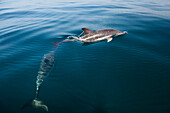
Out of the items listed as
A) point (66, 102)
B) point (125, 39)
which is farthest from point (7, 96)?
point (125, 39)

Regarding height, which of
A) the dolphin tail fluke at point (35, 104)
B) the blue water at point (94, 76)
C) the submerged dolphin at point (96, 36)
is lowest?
the dolphin tail fluke at point (35, 104)

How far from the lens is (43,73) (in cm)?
475

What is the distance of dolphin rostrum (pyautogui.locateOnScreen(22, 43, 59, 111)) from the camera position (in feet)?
11.8

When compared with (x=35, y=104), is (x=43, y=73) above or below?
above

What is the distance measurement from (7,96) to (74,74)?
8.07 feet

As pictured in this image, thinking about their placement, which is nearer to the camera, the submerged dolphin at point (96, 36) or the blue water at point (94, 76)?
the blue water at point (94, 76)

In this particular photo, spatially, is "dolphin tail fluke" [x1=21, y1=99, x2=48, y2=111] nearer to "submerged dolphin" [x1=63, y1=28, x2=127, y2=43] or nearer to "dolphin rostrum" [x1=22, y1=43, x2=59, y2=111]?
"dolphin rostrum" [x1=22, y1=43, x2=59, y2=111]

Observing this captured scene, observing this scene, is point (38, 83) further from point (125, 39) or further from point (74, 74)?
point (125, 39)

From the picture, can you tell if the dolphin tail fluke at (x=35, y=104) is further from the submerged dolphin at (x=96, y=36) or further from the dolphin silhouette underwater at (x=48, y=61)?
the submerged dolphin at (x=96, y=36)

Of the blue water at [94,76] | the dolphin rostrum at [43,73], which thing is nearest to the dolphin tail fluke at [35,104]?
the dolphin rostrum at [43,73]

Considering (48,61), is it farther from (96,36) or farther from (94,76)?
(96,36)

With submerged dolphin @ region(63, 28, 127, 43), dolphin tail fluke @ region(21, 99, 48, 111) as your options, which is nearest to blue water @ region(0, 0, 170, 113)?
dolphin tail fluke @ region(21, 99, 48, 111)

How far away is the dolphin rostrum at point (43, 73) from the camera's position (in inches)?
141

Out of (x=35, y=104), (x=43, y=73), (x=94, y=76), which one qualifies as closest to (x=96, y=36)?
(x=94, y=76)
